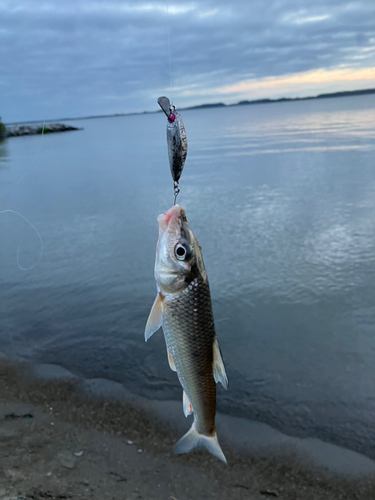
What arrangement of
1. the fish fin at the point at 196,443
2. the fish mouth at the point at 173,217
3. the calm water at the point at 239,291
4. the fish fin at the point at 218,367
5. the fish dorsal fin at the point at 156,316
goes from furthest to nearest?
1. the calm water at the point at 239,291
2. the fish fin at the point at 196,443
3. the fish fin at the point at 218,367
4. the fish dorsal fin at the point at 156,316
5. the fish mouth at the point at 173,217

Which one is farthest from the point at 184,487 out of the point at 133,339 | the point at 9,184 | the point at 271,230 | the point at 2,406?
the point at 9,184

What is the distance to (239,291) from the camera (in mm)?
8594

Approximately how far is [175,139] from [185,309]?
0.90 meters

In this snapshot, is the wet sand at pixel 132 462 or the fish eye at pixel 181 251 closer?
the fish eye at pixel 181 251

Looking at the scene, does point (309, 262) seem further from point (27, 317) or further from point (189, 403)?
point (189, 403)

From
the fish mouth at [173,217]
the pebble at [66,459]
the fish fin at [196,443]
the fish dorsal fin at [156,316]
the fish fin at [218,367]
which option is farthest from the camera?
the pebble at [66,459]

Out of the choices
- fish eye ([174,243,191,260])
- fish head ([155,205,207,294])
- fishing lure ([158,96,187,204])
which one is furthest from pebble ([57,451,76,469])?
fishing lure ([158,96,187,204])

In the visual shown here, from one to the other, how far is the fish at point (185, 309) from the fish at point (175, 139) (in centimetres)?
24

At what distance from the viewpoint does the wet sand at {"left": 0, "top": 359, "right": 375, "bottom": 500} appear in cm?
420

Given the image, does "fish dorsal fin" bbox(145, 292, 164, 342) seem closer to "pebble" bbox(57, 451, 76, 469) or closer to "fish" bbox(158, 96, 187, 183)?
"fish" bbox(158, 96, 187, 183)

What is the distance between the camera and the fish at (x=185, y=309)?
2.18 m

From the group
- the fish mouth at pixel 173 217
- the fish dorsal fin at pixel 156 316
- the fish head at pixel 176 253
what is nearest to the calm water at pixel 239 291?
the fish dorsal fin at pixel 156 316

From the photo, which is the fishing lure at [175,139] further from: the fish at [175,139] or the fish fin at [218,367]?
the fish fin at [218,367]

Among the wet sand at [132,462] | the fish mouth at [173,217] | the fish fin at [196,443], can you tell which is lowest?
the wet sand at [132,462]
